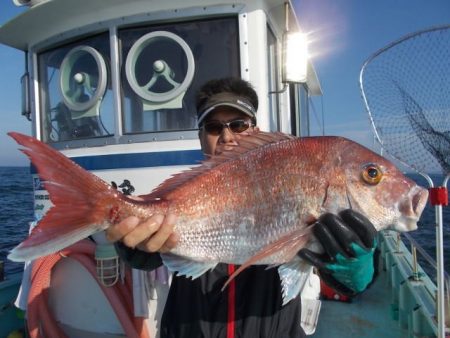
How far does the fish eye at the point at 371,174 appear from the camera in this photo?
161 cm

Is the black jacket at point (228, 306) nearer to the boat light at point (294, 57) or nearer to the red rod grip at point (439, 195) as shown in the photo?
the red rod grip at point (439, 195)

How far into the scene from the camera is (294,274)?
1682 millimetres

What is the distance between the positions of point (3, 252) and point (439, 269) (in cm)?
1082

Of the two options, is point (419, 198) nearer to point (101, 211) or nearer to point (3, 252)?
point (101, 211)

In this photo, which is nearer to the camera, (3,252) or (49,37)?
(49,37)

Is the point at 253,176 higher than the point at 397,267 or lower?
higher

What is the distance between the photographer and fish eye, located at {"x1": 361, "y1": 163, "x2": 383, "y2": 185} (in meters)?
1.61

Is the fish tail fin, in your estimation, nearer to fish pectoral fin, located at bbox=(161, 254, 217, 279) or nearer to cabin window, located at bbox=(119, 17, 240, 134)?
fish pectoral fin, located at bbox=(161, 254, 217, 279)

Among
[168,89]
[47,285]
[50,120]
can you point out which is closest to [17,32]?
[50,120]

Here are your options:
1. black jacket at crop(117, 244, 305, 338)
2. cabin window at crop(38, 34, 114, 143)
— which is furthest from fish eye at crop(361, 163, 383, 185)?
cabin window at crop(38, 34, 114, 143)

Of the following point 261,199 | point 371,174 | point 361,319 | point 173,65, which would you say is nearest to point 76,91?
point 173,65

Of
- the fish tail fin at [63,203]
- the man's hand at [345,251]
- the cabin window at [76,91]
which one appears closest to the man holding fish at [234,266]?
the man's hand at [345,251]

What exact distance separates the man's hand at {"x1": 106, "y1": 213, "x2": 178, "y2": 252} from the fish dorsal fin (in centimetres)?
13

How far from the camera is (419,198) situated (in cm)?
160
